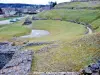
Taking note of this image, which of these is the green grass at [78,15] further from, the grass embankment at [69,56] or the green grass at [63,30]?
the grass embankment at [69,56]

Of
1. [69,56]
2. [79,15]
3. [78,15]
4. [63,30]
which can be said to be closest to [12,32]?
[63,30]

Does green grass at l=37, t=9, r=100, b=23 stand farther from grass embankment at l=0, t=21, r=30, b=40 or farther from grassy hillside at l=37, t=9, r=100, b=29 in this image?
grass embankment at l=0, t=21, r=30, b=40

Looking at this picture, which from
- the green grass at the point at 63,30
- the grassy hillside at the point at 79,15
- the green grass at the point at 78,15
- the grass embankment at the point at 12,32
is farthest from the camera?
the green grass at the point at 78,15

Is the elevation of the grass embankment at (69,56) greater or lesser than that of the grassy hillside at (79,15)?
greater

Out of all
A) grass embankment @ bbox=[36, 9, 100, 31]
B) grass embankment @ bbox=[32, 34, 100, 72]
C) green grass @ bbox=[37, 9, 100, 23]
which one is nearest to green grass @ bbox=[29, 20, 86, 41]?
grass embankment @ bbox=[36, 9, 100, 31]

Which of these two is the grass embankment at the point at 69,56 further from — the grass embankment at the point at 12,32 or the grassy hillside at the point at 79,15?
the grassy hillside at the point at 79,15

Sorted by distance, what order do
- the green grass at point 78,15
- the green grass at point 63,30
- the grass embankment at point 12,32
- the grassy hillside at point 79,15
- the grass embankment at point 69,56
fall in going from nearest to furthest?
the grass embankment at point 69,56 < the green grass at point 63,30 < the grass embankment at point 12,32 < the grassy hillside at point 79,15 < the green grass at point 78,15

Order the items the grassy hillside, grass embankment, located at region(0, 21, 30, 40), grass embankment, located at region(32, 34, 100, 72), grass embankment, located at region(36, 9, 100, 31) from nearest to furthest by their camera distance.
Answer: grass embankment, located at region(32, 34, 100, 72), grass embankment, located at region(0, 21, 30, 40), grass embankment, located at region(36, 9, 100, 31), the grassy hillside

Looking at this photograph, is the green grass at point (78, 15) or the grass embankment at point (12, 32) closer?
the grass embankment at point (12, 32)

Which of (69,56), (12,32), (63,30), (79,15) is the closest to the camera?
(69,56)

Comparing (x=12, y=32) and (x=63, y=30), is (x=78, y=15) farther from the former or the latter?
(x=12, y=32)

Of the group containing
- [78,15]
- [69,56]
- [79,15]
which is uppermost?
[69,56]

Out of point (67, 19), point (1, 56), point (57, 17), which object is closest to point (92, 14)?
point (67, 19)

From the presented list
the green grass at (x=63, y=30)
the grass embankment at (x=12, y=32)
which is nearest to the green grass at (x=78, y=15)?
the green grass at (x=63, y=30)
